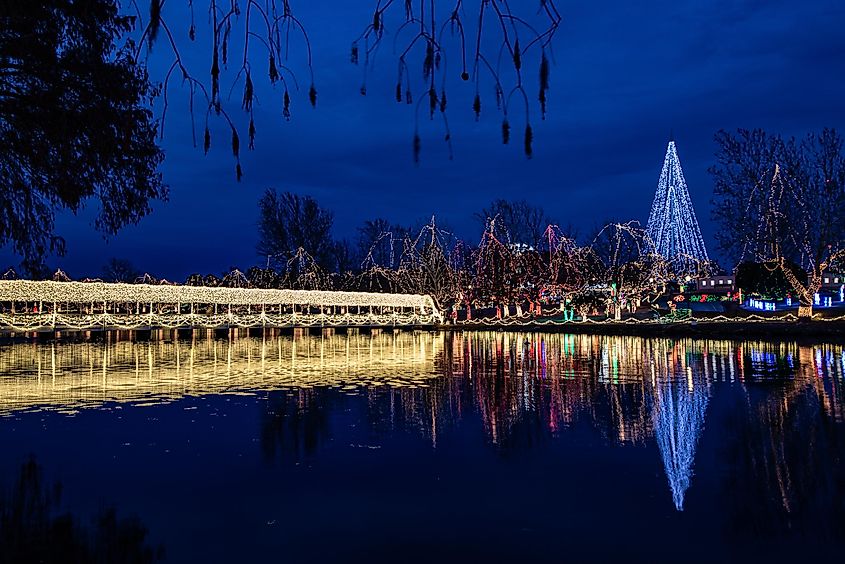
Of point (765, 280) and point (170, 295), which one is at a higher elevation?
point (765, 280)

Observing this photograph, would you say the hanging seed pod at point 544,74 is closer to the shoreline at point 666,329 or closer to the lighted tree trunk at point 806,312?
the shoreline at point 666,329

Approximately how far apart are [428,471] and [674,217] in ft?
251

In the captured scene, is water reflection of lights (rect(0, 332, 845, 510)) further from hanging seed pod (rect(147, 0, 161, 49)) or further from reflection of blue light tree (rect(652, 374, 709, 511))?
hanging seed pod (rect(147, 0, 161, 49))

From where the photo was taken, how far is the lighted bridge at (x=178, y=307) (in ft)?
122

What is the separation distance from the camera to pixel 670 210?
257ft

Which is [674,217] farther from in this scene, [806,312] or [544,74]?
[544,74]

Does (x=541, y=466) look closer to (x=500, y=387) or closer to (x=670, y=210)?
(x=500, y=387)

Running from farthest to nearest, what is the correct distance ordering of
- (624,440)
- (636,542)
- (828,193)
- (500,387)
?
(828,193) < (500,387) < (624,440) < (636,542)

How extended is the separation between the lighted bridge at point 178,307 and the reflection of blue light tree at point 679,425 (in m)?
28.6

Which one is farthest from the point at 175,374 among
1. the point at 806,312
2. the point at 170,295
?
the point at 806,312

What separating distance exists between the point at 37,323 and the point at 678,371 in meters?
34.9

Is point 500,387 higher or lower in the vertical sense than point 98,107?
lower

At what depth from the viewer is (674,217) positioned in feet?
256

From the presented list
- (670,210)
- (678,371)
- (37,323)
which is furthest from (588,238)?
(678,371)
